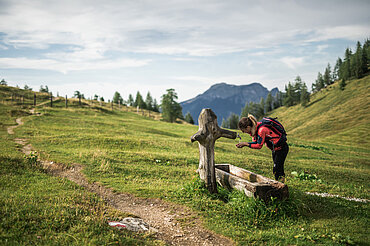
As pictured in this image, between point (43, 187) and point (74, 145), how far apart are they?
1097cm

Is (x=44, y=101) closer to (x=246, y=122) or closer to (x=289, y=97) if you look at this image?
(x=246, y=122)

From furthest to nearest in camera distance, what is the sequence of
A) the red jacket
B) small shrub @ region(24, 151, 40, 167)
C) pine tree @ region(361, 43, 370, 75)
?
pine tree @ region(361, 43, 370, 75) < small shrub @ region(24, 151, 40, 167) < the red jacket

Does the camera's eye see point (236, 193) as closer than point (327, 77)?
Yes

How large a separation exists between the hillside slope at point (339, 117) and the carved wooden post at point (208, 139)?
56405mm

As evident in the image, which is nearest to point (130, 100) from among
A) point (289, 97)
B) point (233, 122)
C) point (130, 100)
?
point (130, 100)

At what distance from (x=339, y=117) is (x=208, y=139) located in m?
91.2

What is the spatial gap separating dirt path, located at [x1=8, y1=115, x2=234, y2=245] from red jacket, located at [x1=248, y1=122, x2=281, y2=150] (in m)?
3.25

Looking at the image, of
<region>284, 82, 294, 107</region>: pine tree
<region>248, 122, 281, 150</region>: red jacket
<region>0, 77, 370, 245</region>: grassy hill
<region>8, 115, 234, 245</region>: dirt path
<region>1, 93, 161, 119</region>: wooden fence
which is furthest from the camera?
<region>284, 82, 294, 107</region>: pine tree

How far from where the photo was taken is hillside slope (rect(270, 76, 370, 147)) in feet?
195

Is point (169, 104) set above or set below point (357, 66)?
below

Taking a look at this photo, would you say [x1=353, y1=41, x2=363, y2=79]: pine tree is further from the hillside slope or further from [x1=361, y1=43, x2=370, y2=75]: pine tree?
the hillside slope

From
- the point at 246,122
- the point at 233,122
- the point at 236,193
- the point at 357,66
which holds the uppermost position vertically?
the point at 357,66

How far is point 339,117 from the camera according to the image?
80.4 m

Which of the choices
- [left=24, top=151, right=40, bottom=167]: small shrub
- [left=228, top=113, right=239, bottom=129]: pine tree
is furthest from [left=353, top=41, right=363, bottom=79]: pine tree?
[left=24, top=151, right=40, bottom=167]: small shrub
